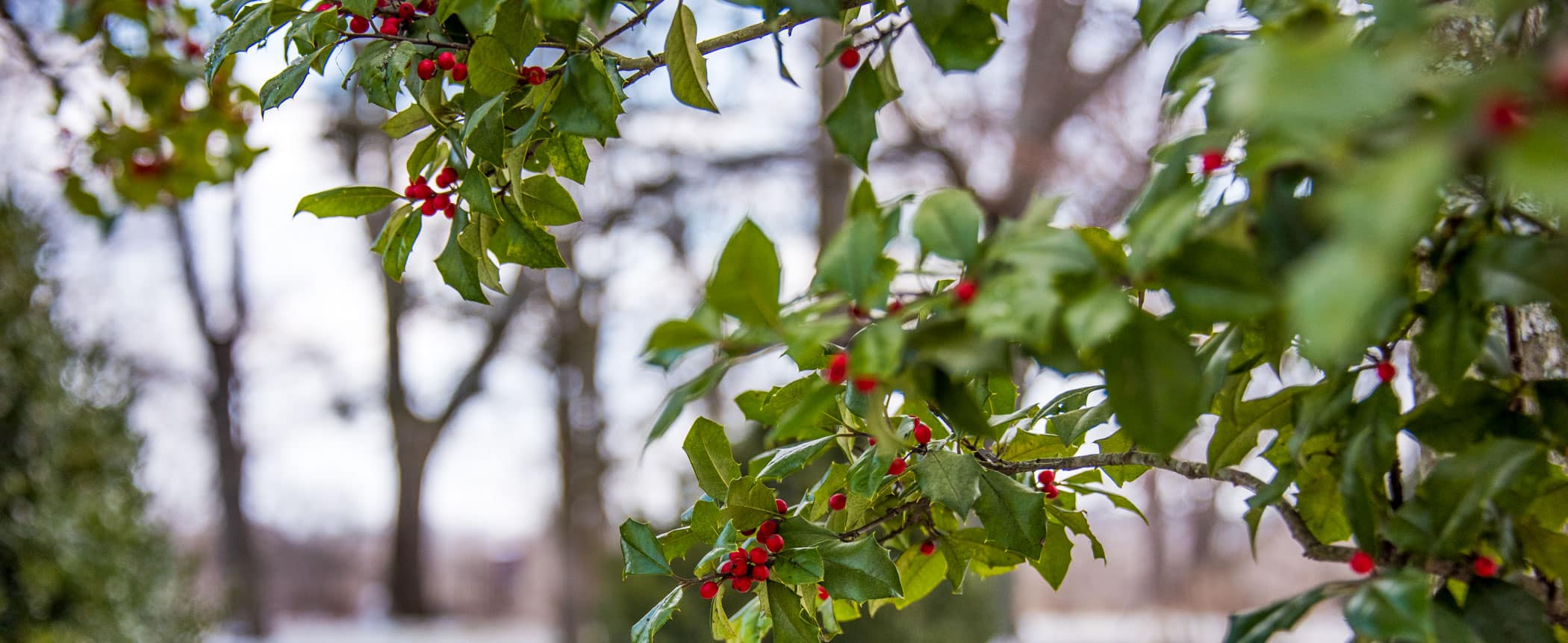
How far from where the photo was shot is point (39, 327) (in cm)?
332

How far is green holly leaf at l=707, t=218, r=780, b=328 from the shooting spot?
1.54 feet

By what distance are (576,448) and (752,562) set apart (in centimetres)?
679

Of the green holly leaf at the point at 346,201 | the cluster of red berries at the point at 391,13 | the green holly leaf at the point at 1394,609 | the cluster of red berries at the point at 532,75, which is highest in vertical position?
the cluster of red berries at the point at 391,13

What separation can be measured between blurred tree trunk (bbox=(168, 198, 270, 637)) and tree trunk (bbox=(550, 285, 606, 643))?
10.7ft

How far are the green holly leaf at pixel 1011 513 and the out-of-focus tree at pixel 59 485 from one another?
11.2 ft

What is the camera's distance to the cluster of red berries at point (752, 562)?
785mm

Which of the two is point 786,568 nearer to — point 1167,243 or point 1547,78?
point 1167,243

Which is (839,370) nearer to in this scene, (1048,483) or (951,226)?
(951,226)

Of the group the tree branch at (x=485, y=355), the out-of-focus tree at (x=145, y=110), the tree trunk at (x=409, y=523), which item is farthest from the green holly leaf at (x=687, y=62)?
the tree trunk at (x=409, y=523)

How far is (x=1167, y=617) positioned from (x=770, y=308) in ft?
25.1

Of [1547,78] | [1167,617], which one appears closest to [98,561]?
[1547,78]

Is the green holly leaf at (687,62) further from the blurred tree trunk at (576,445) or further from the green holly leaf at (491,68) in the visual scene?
the blurred tree trunk at (576,445)

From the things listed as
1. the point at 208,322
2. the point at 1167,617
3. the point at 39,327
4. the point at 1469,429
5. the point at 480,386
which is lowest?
the point at 1167,617

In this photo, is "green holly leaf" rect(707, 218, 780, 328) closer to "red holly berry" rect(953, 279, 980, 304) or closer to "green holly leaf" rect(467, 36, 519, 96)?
"red holly berry" rect(953, 279, 980, 304)
